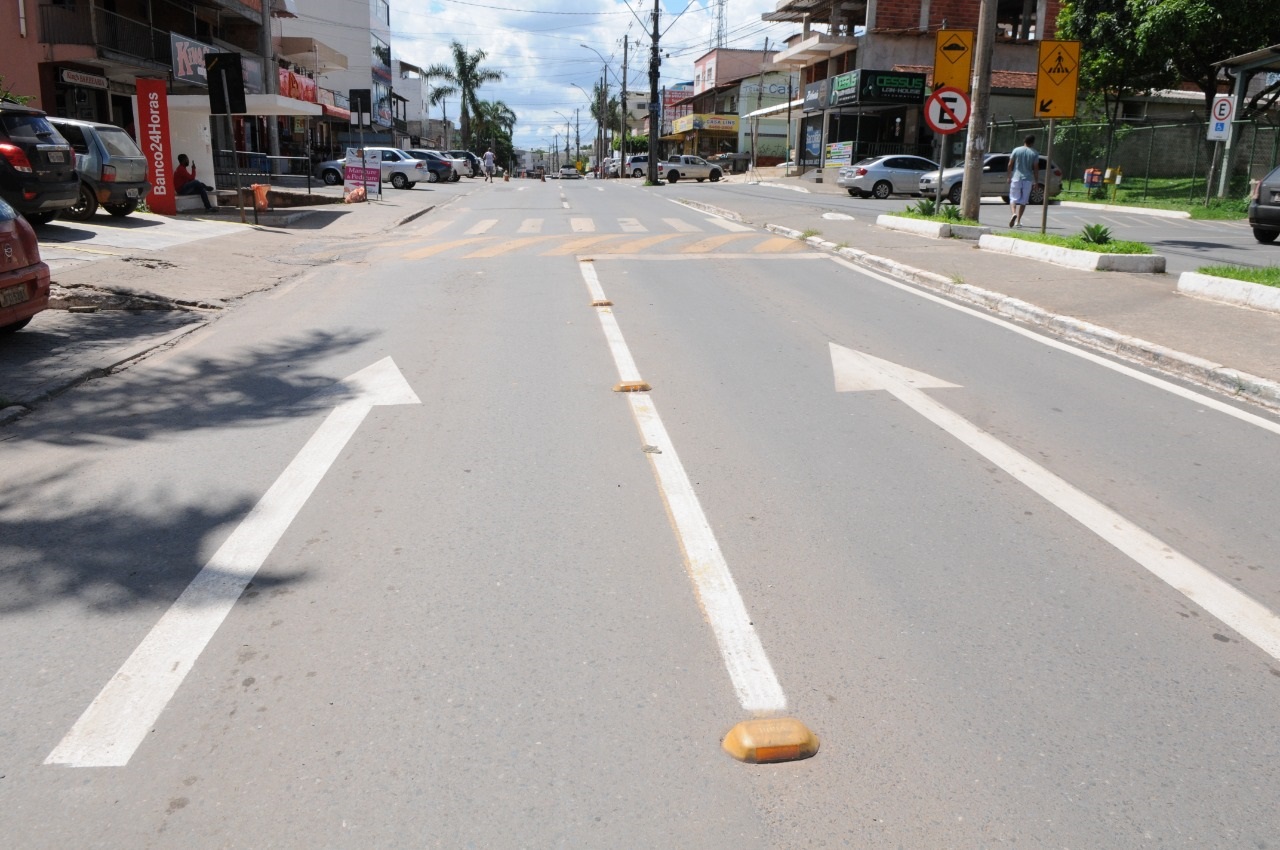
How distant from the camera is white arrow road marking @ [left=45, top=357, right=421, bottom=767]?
3139mm

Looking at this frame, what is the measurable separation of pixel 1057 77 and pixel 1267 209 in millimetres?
6402

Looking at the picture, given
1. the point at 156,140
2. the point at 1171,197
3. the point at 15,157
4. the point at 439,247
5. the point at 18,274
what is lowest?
the point at 439,247

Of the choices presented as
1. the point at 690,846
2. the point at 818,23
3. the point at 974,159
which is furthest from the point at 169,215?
the point at 818,23

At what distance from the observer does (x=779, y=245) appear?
58.3 ft

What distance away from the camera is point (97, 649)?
3.69 m

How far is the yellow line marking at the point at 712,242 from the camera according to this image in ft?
55.9

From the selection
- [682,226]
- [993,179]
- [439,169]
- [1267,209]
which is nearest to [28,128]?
[682,226]

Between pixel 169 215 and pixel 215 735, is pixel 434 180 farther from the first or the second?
pixel 215 735

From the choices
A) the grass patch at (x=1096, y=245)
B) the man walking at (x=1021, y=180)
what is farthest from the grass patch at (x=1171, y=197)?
the grass patch at (x=1096, y=245)

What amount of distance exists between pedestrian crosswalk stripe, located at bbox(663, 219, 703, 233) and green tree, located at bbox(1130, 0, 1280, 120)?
62.6 feet

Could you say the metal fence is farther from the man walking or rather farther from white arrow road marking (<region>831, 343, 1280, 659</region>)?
white arrow road marking (<region>831, 343, 1280, 659</region>)

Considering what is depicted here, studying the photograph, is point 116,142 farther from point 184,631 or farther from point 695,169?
point 695,169

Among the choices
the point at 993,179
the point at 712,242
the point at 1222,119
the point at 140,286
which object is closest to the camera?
the point at 140,286

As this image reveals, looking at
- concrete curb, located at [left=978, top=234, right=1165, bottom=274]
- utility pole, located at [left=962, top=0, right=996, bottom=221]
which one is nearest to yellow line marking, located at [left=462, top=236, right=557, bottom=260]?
utility pole, located at [left=962, top=0, right=996, bottom=221]
